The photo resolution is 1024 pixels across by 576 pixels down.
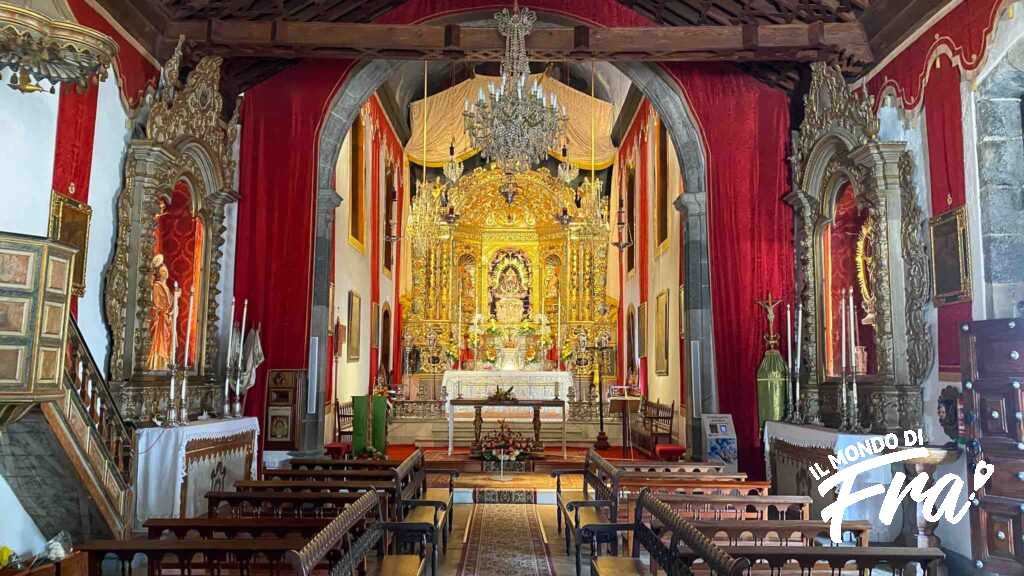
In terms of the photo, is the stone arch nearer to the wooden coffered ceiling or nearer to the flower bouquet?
the wooden coffered ceiling

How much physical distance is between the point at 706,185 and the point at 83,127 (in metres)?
7.10

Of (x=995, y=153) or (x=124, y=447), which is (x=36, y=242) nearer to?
(x=124, y=447)

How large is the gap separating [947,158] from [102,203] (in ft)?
24.7

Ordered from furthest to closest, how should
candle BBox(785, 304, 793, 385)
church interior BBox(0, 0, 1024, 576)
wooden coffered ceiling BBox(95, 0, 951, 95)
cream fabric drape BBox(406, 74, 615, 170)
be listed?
cream fabric drape BBox(406, 74, 615, 170)
candle BBox(785, 304, 793, 385)
wooden coffered ceiling BBox(95, 0, 951, 95)
church interior BBox(0, 0, 1024, 576)

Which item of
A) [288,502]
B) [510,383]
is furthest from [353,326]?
[288,502]

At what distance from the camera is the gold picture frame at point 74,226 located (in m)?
6.50

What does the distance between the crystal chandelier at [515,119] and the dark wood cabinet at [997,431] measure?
416 cm

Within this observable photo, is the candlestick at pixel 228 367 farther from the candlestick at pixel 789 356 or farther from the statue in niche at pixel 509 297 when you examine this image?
the statue in niche at pixel 509 297

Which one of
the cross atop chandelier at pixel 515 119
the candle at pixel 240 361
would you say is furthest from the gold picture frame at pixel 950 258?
the candle at pixel 240 361

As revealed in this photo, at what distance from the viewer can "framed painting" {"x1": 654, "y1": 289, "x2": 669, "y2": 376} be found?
14.2 meters

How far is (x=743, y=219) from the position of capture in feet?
33.1

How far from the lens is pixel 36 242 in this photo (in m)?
4.73

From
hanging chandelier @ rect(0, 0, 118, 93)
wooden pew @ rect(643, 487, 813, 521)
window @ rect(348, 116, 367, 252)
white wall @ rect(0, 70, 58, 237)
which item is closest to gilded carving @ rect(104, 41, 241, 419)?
white wall @ rect(0, 70, 58, 237)

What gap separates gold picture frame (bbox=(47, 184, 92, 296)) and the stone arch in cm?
355
